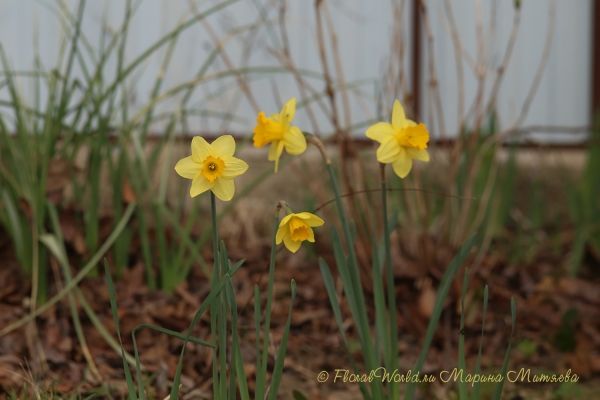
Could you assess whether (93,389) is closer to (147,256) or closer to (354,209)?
(147,256)

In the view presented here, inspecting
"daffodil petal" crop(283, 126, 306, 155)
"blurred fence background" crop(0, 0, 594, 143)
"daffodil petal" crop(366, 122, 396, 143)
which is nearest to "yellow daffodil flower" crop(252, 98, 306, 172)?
"daffodil petal" crop(283, 126, 306, 155)

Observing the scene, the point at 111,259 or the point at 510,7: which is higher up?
the point at 510,7

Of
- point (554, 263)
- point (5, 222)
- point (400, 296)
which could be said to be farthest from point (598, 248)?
point (5, 222)

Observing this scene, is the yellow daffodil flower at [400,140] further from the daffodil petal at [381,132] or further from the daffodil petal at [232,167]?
the daffodil petal at [232,167]

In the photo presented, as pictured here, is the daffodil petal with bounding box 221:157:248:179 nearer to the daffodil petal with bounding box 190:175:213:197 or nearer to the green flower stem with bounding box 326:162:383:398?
the daffodil petal with bounding box 190:175:213:197

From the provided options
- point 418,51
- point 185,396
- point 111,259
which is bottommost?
point 185,396

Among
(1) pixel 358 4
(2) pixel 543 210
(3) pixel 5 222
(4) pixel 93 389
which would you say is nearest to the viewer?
(4) pixel 93 389

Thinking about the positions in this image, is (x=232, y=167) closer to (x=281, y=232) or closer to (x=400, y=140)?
(x=281, y=232)
